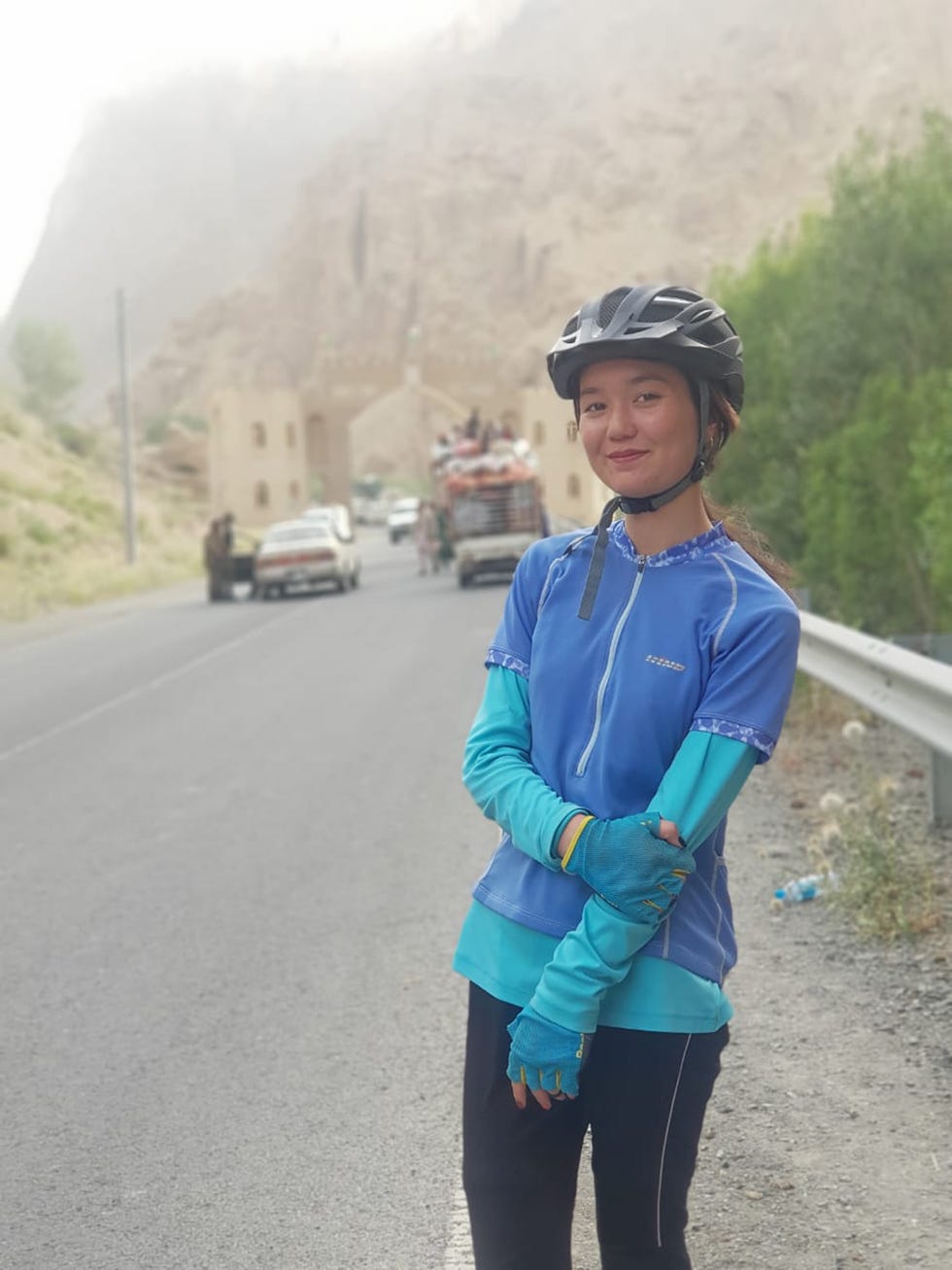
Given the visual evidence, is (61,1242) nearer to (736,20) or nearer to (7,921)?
(7,921)

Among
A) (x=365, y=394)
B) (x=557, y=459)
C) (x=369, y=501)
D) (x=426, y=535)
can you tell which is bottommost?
(x=426, y=535)

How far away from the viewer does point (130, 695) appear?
17.0 m

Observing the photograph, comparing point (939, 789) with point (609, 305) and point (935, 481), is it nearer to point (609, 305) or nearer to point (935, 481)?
point (935, 481)

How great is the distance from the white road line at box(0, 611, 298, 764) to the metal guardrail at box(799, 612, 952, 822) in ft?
21.8

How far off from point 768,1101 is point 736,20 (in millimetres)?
192467

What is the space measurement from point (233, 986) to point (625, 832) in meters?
4.02

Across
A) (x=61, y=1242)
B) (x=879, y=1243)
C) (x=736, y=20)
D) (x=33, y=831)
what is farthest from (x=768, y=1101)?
(x=736, y=20)

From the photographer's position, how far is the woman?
259cm

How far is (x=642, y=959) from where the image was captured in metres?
2.63

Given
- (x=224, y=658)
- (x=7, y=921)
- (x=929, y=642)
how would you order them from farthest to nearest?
(x=224, y=658)
(x=929, y=642)
(x=7, y=921)

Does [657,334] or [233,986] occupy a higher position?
[657,334]

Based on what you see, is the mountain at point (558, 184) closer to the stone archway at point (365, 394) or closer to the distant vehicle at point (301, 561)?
the stone archway at point (365, 394)

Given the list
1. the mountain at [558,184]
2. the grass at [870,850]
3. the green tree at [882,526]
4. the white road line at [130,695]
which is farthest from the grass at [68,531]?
the mountain at [558,184]

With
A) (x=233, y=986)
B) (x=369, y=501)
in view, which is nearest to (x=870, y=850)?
(x=233, y=986)
